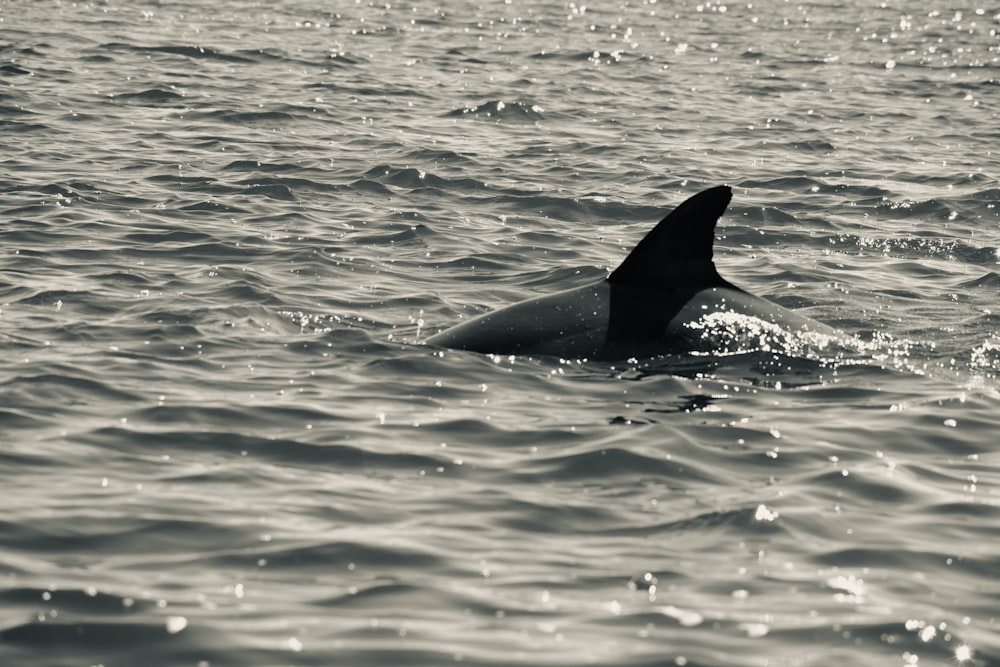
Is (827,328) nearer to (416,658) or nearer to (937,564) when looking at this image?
(937,564)

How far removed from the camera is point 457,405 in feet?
34.5

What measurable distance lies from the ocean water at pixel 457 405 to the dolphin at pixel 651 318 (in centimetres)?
22

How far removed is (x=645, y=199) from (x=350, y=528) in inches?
490

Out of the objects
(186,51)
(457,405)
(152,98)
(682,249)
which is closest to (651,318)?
(682,249)

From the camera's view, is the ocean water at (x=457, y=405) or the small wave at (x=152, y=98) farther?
the small wave at (x=152, y=98)

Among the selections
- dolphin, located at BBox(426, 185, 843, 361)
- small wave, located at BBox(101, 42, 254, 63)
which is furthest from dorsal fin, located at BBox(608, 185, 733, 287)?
small wave, located at BBox(101, 42, 254, 63)

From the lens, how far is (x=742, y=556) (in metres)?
Result: 7.84

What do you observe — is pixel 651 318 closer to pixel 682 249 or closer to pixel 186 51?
pixel 682 249

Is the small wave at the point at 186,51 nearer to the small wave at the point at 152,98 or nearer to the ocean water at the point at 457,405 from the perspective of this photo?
the small wave at the point at 152,98

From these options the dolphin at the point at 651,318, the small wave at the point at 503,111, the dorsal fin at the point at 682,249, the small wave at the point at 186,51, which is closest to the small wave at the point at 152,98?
the small wave at the point at 503,111

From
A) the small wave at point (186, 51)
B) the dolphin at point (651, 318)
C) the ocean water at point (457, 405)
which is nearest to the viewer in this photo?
the ocean water at point (457, 405)

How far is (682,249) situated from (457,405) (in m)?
2.34

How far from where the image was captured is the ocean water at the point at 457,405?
7.01 meters

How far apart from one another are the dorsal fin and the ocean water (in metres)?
0.75
